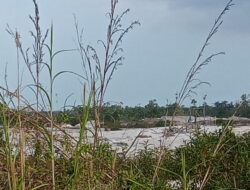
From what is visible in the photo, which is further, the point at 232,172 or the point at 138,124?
the point at 138,124

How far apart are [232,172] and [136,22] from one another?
47.7 inches

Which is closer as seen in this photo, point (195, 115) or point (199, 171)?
point (199, 171)

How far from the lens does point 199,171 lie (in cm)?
400

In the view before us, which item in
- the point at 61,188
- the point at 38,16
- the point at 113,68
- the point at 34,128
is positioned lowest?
the point at 61,188

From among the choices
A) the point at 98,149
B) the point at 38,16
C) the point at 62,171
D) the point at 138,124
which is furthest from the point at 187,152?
the point at 138,124

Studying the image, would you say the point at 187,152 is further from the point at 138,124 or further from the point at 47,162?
the point at 138,124

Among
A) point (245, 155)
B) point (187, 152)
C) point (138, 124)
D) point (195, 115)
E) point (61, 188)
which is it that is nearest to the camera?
point (61, 188)

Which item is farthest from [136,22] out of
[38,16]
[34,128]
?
[34,128]

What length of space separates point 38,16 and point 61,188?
3.31ft

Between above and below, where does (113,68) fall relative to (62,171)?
above

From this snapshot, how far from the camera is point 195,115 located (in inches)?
188

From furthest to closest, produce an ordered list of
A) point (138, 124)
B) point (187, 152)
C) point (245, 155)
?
point (138, 124), point (187, 152), point (245, 155)

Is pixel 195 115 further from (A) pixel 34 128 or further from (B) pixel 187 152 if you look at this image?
(A) pixel 34 128

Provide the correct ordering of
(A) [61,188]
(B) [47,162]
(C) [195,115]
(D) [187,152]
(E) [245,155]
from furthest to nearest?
(C) [195,115]
(D) [187,152]
(E) [245,155]
(B) [47,162]
(A) [61,188]
